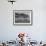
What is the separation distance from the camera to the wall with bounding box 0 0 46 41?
4.47 metres

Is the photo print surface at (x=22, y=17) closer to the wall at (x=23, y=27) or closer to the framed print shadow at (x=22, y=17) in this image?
the framed print shadow at (x=22, y=17)

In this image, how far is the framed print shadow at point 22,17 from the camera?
14.7ft

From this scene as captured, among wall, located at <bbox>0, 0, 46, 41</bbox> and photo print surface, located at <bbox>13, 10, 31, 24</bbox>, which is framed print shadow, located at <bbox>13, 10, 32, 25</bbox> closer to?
photo print surface, located at <bbox>13, 10, 31, 24</bbox>

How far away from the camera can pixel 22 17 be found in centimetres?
449

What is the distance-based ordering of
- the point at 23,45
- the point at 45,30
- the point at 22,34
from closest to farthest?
the point at 22,34 < the point at 23,45 < the point at 45,30

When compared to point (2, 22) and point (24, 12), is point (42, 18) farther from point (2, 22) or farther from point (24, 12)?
point (2, 22)

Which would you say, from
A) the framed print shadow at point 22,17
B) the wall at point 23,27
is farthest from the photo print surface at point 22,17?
the wall at point 23,27

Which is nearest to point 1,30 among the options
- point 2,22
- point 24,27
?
point 2,22

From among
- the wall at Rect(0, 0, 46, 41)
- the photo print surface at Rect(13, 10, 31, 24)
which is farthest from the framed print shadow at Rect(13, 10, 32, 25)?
the wall at Rect(0, 0, 46, 41)

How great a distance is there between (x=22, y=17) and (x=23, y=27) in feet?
1.16

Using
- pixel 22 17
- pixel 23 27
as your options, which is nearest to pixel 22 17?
pixel 22 17

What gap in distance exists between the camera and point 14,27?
14.8 feet

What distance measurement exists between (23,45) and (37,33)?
4.63 feet

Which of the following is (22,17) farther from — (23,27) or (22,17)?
(23,27)
